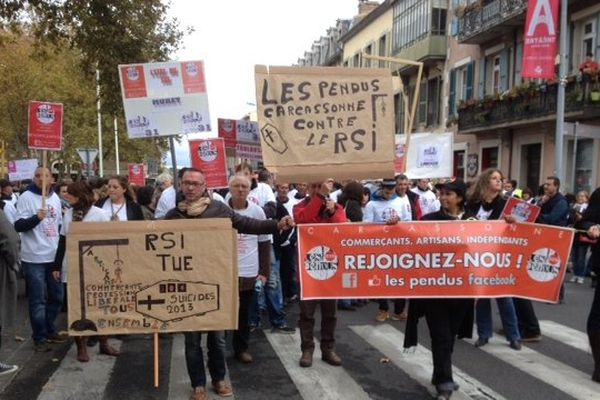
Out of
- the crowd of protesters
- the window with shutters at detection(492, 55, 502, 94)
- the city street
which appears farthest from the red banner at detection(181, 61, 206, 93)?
the window with shutters at detection(492, 55, 502, 94)

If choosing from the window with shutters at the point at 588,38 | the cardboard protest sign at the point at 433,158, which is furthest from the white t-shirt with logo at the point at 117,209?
the window with shutters at the point at 588,38

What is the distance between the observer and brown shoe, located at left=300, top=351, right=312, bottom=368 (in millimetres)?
5841

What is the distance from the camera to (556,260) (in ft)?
17.8

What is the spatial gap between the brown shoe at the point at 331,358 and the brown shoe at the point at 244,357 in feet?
2.30

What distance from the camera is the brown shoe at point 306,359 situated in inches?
230

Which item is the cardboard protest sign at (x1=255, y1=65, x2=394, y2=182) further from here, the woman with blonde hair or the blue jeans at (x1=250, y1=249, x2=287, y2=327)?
the blue jeans at (x1=250, y1=249, x2=287, y2=327)

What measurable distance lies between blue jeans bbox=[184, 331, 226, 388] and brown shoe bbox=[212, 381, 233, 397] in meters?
0.04

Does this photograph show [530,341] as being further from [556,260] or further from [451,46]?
[451,46]

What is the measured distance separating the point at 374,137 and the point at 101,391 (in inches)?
122

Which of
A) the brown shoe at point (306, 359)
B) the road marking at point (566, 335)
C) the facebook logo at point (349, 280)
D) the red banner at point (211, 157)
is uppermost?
the red banner at point (211, 157)

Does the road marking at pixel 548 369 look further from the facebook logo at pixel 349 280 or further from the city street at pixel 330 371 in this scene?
the facebook logo at pixel 349 280

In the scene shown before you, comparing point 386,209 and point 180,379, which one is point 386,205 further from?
point 180,379

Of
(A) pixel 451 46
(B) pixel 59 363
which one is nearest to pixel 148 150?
(A) pixel 451 46

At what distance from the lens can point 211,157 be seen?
382 inches
